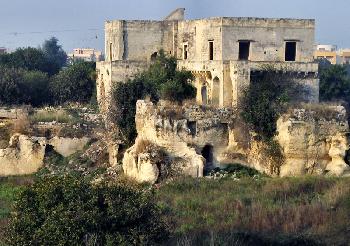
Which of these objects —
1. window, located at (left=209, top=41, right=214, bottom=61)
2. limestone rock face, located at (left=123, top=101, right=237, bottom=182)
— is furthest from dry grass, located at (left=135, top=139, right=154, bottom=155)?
window, located at (left=209, top=41, right=214, bottom=61)

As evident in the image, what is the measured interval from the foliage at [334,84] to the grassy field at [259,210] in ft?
55.1

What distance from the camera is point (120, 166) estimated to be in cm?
2809

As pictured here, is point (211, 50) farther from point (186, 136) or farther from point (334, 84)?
point (334, 84)

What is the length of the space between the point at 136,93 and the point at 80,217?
13537 millimetres

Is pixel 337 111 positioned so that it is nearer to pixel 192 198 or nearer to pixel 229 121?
pixel 229 121

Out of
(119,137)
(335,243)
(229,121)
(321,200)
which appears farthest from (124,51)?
(335,243)

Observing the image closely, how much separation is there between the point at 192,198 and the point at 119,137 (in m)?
6.73

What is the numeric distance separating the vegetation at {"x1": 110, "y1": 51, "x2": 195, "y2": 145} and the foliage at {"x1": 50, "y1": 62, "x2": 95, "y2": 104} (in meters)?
8.66

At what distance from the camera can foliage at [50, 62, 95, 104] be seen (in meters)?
37.8

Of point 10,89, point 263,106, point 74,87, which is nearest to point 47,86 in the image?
point 74,87

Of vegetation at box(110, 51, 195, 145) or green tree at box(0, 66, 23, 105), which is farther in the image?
green tree at box(0, 66, 23, 105)

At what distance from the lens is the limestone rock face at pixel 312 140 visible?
25750 mm

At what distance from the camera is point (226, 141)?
1064 inches

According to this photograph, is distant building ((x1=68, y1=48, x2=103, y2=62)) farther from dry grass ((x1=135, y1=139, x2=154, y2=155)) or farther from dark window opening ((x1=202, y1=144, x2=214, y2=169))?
dark window opening ((x1=202, y1=144, x2=214, y2=169))
